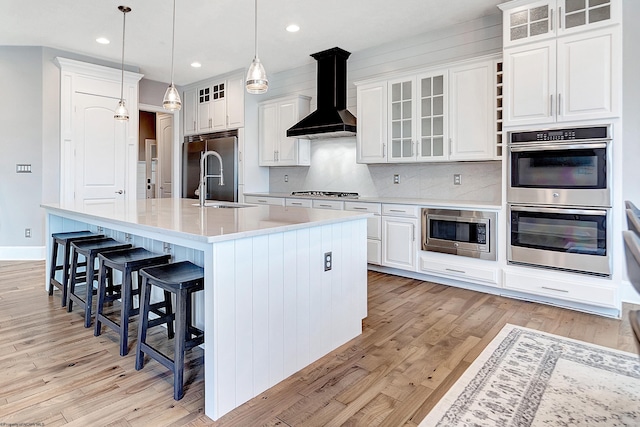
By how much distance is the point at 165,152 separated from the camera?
24.0ft

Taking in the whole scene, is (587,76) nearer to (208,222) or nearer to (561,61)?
(561,61)

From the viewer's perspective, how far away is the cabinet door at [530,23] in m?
3.17

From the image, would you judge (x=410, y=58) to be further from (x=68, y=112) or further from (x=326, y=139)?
(x=68, y=112)

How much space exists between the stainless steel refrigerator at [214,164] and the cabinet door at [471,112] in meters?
3.41

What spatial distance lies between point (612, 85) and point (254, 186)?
4.65 meters

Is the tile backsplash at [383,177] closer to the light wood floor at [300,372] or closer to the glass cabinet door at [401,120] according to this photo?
the glass cabinet door at [401,120]

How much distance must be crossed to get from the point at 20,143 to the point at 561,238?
20.7 feet

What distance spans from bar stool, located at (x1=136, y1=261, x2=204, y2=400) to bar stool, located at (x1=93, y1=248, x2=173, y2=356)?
8.8 inches

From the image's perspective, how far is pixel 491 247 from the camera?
141 inches

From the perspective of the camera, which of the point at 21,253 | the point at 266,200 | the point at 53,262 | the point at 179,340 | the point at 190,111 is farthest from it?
the point at 190,111

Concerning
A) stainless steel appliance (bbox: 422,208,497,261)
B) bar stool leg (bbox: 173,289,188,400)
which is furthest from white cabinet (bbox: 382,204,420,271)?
bar stool leg (bbox: 173,289,188,400)

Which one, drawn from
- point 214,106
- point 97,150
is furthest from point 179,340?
point 214,106

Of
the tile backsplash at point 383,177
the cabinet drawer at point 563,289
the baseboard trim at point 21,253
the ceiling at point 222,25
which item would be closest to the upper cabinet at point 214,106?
the ceiling at point 222,25

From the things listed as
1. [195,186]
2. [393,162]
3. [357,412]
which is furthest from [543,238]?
[195,186]
